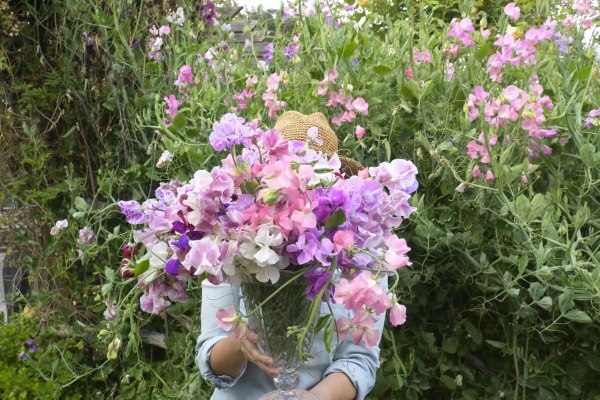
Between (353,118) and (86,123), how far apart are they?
1417mm

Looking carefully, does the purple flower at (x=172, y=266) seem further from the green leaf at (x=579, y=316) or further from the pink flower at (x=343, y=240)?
the green leaf at (x=579, y=316)

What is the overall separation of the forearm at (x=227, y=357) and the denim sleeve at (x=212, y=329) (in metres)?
0.02

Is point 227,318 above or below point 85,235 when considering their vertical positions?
above

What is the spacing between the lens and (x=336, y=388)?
1.39 m

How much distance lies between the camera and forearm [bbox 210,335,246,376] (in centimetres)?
133

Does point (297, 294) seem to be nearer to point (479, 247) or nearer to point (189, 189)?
point (189, 189)

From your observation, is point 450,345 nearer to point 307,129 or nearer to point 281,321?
point 307,129

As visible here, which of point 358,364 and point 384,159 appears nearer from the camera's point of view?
point 358,364

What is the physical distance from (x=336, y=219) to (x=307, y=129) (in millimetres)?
528

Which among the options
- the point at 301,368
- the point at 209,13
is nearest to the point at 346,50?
the point at 301,368

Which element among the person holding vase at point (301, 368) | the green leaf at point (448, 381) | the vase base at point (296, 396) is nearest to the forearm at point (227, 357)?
the person holding vase at point (301, 368)

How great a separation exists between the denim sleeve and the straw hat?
1.05ft

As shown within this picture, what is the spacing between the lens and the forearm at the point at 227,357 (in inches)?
52.3

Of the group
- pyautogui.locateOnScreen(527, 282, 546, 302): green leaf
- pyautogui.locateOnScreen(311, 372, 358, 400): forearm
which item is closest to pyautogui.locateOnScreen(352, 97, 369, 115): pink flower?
pyautogui.locateOnScreen(527, 282, 546, 302): green leaf
